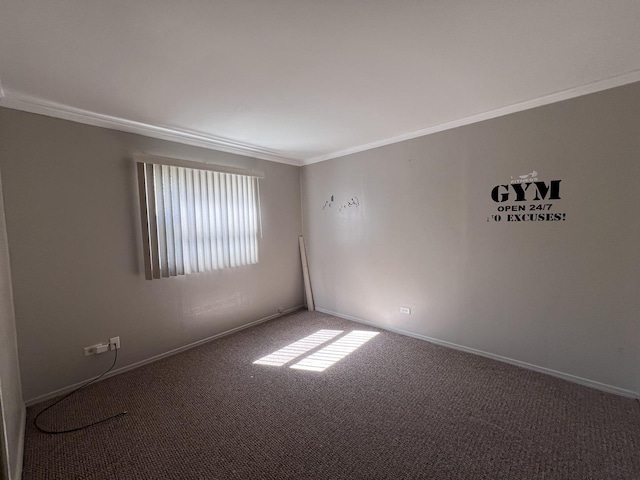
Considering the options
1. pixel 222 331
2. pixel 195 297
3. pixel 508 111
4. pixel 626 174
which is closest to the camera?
pixel 626 174

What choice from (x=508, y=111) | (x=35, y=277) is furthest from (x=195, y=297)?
(x=508, y=111)

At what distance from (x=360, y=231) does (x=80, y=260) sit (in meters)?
3.07

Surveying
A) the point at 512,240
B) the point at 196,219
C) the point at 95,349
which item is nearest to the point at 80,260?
the point at 95,349

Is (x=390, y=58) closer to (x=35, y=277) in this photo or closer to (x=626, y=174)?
(x=626, y=174)

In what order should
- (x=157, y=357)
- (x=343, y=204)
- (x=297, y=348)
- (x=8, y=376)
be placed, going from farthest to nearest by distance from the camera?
(x=343, y=204) → (x=297, y=348) → (x=157, y=357) → (x=8, y=376)

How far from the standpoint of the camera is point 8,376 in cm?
163

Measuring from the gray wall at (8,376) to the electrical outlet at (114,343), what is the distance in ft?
2.03

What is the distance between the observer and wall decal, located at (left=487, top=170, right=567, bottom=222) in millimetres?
2408

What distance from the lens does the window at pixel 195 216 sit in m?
2.87

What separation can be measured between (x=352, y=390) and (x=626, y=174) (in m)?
2.76

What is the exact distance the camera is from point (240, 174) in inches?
143

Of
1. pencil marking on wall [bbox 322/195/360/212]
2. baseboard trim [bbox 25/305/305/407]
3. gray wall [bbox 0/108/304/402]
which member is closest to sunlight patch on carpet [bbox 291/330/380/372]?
baseboard trim [bbox 25/305/305/407]

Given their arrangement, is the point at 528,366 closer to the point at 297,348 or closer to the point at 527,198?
the point at 527,198

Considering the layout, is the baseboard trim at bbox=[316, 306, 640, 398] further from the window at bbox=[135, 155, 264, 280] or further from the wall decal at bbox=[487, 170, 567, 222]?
the window at bbox=[135, 155, 264, 280]
